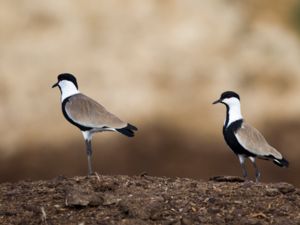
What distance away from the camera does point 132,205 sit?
29.8 ft

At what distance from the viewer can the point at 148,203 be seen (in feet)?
30.0

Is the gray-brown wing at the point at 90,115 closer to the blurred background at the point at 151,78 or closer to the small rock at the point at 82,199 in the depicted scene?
the small rock at the point at 82,199

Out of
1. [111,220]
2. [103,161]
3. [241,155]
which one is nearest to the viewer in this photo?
[111,220]

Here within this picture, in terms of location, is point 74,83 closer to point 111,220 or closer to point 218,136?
point 111,220

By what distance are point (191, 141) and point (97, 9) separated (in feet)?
9.09

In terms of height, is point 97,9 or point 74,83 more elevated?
point 97,9

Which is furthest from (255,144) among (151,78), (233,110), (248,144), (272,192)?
(151,78)

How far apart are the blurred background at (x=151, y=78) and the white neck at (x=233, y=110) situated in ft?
19.7

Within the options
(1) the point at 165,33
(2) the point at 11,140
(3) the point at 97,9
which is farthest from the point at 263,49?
(2) the point at 11,140

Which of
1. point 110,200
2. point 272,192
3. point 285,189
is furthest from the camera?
point 285,189

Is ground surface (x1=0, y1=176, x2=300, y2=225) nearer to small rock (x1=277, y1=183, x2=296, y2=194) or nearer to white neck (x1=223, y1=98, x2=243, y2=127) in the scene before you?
small rock (x1=277, y1=183, x2=296, y2=194)

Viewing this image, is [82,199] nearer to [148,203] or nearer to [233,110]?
[148,203]

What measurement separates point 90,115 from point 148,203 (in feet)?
8.48

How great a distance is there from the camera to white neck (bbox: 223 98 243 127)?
11.7 meters
